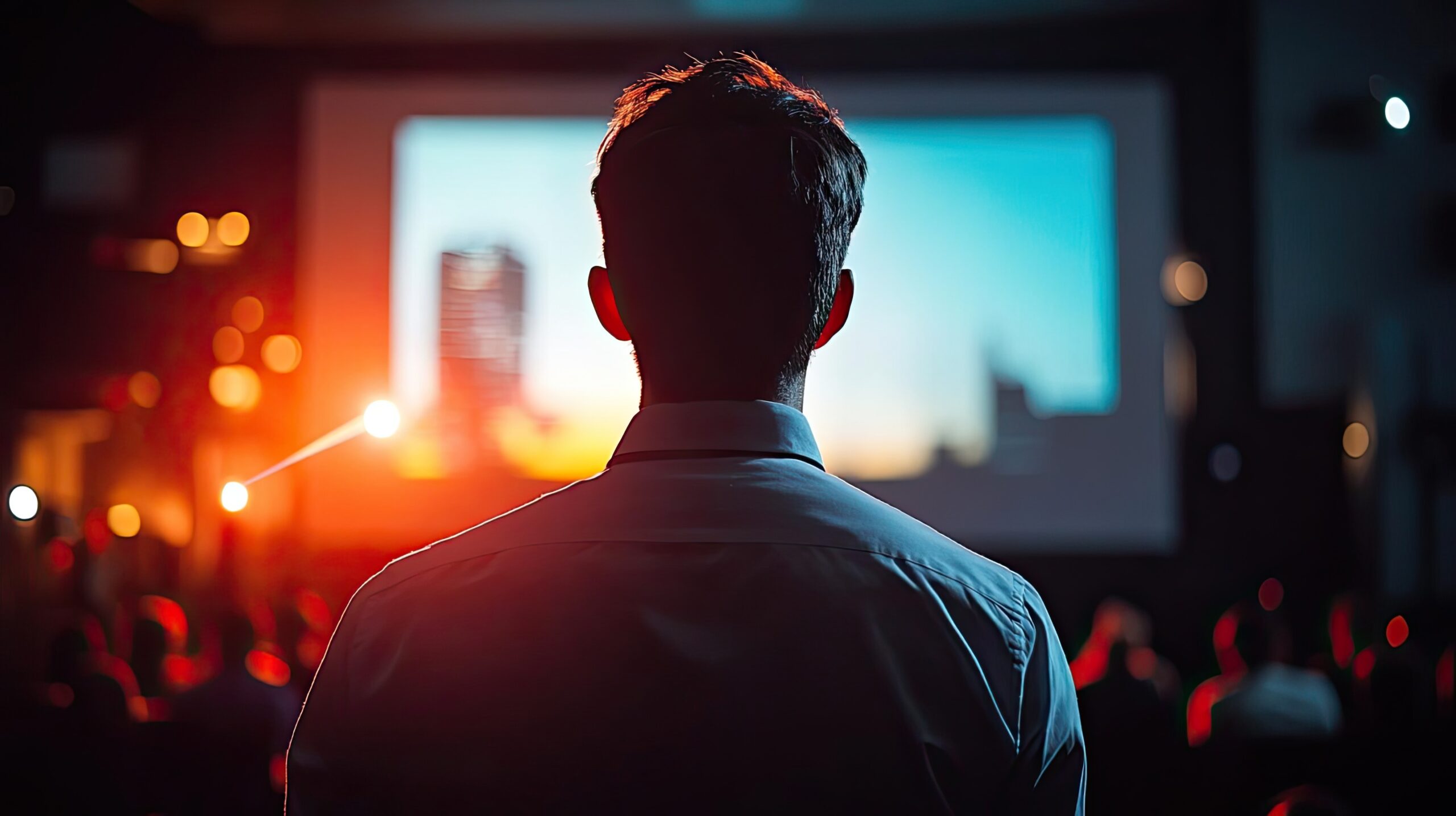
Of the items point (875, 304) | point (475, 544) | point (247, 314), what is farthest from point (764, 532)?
point (247, 314)

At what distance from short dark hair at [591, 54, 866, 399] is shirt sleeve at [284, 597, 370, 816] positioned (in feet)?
1.06

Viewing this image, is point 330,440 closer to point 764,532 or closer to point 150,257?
point 150,257

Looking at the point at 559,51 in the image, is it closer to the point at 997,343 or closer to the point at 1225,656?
the point at 997,343

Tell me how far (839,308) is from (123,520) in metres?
3.89

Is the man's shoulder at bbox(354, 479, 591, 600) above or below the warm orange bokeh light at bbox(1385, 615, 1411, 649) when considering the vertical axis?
above

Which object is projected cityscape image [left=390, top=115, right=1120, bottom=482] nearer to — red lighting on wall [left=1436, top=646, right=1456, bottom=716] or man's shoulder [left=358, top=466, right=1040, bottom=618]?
red lighting on wall [left=1436, top=646, right=1456, bottom=716]

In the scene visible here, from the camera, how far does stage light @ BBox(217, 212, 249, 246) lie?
423cm

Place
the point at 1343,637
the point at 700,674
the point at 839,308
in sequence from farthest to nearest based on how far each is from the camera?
the point at 1343,637 → the point at 839,308 → the point at 700,674

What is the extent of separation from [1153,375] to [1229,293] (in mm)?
480

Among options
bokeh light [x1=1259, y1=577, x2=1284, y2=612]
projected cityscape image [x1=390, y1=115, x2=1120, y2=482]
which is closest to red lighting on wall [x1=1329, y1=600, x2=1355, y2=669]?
bokeh light [x1=1259, y1=577, x2=1284, y2=612]

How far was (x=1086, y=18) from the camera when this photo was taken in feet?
13.8

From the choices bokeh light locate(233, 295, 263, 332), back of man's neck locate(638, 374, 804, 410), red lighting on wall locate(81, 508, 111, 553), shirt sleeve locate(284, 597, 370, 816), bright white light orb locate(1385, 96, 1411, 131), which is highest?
bright white light orb locate(1385, 96, 1411, 131)

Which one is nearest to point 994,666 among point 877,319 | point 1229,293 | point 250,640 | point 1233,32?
point 250,640

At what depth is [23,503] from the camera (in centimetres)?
358
